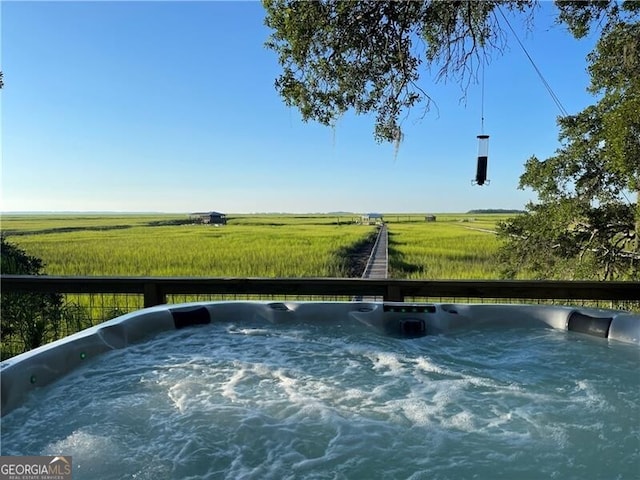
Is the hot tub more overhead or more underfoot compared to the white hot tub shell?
more underfoot

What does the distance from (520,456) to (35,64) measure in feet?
16.0

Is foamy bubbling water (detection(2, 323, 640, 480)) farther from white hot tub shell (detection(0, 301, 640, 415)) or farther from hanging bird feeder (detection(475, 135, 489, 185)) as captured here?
hanging bird feeder (detection(475, 135, 489, 185))

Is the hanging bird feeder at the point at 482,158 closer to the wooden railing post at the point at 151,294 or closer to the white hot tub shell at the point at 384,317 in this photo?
the white hot tub shell at the point at 384,317

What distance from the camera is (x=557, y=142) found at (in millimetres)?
5969

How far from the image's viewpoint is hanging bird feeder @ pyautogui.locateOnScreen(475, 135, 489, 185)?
3.62 m

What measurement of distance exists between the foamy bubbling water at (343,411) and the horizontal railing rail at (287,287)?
0.45 m

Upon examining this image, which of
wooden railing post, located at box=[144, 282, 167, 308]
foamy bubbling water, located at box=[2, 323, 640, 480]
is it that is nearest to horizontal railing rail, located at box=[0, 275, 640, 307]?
wooden railing post, located at box=[144, 282, 167, 308]

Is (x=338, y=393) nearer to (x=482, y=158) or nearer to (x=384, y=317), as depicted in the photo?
(x=384, y=317)

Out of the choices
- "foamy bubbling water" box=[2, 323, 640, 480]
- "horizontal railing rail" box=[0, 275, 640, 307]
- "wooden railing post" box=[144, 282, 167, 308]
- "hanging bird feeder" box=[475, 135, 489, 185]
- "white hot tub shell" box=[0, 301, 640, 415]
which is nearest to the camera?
→ "foamy bubbling water" box=[2, 323, 640, 480]

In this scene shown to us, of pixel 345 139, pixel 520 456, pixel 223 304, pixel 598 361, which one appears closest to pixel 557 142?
pixel 345 139

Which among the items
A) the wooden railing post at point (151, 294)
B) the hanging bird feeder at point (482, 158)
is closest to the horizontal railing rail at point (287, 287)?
the wooden railing post at point (151, 294)

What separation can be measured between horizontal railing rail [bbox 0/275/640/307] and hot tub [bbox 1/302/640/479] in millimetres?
123

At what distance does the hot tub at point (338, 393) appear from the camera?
5.26 feet

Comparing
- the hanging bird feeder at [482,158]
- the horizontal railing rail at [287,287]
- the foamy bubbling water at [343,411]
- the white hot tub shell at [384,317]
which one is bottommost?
the foamy bubbling water at [343,411]
